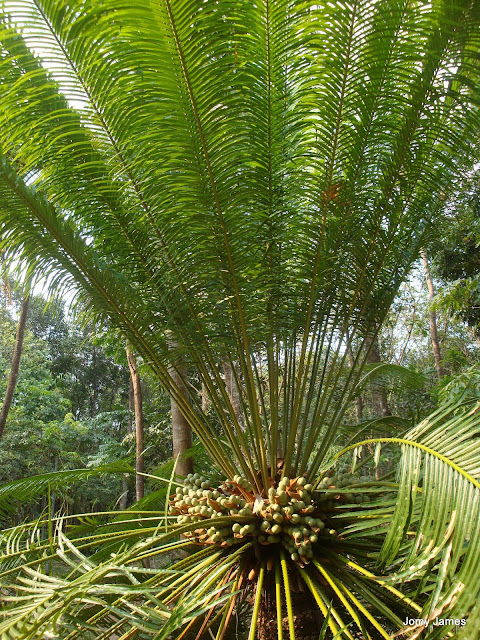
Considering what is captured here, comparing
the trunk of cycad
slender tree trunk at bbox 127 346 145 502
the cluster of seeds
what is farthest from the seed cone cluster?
slender tree trunk at bbox 127 346 145 502

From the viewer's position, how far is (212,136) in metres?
2.07

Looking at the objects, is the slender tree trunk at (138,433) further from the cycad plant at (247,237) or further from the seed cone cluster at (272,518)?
the seed cone cluster at (272,518)

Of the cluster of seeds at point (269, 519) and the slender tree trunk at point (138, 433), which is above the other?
the slender tree trunk at point (138, 433)

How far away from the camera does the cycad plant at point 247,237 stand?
1.70 m

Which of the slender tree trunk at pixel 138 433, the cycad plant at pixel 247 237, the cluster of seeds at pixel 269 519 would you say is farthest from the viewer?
the slender tree trunk at pixel 138 433

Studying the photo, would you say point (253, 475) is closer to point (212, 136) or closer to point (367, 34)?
point (212, 136)

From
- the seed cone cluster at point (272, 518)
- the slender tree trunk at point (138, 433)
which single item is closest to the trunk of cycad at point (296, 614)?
the seed cone cluster at point (272, 518)

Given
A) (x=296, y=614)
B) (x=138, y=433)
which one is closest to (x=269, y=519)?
(x=296, y=614)

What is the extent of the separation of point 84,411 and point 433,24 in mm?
22711

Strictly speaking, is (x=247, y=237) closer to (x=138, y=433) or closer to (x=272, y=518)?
(x=272, y=518)

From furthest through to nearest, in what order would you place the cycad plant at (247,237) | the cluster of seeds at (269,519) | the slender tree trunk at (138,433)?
the slender tree trunk at (138,433), the cluster of seeds at (269,519), the cycad plant at (247,237)

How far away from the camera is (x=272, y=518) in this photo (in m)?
2.03

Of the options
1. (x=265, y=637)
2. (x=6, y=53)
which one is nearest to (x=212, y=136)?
(x=6, y=53)

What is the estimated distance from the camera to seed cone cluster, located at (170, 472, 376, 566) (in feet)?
6.49
